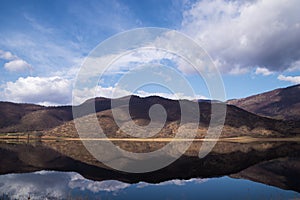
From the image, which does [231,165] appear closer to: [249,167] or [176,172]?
[249,167]

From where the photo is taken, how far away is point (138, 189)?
113 ft

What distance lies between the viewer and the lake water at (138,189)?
3038 centimetres

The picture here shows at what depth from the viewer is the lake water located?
30375 millimetres

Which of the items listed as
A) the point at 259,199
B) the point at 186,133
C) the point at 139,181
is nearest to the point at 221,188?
the point at 259,199

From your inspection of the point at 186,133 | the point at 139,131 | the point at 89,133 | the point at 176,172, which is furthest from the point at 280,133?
the point at 176,172

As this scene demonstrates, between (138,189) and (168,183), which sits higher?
(138,189)

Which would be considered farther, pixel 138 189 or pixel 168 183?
pixel 168 183

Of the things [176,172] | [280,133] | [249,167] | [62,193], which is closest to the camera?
[62,193]

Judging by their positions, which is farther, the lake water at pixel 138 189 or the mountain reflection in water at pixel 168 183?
the mountain reflection in water at pixel 168 183

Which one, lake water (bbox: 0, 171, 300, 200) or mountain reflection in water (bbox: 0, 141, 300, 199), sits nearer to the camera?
lake water (bbox: 0, 171, 300, 200)

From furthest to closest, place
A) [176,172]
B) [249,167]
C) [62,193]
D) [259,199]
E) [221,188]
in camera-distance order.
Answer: [249,167] < [176,172] < [221,188] < [62,193] < [259,199]

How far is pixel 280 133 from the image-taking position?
165000mm

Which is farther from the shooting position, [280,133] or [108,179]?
[280,133]

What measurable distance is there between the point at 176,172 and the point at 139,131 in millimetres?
145845
